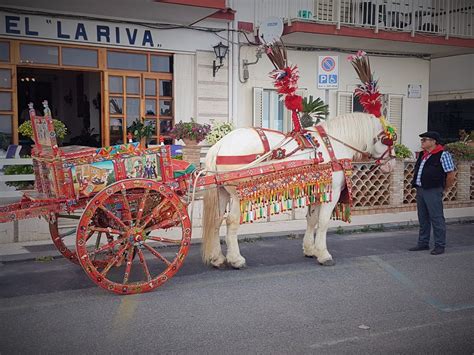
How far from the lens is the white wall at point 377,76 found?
1311 centimetres

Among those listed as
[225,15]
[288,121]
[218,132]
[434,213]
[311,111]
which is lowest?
[434,213]

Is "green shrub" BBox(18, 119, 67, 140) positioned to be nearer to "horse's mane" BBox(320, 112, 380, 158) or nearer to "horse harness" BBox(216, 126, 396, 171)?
"horse harness" BBox(216, 126, 396, 171)

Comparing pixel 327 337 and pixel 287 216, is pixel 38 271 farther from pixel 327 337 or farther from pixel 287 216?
pixel 287 216

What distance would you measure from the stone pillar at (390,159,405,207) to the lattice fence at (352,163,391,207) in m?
0.09

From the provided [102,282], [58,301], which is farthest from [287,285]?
[58,301]

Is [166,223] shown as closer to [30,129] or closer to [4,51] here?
[30,129]

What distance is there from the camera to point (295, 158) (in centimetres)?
691

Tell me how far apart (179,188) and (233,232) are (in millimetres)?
1116

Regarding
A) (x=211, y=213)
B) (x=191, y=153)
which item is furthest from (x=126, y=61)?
(x=211, y=213)

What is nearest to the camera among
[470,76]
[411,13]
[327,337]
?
[327,337]

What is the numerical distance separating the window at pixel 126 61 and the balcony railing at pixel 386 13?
9.42ft

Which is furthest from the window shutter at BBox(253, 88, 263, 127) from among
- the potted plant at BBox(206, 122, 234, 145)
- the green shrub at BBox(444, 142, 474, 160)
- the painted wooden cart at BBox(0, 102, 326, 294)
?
the painted wooden cart at BBox(0, 102, 326, 294)

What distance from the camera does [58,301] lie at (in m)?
5.62

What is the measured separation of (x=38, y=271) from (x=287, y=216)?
5278 millimetres
